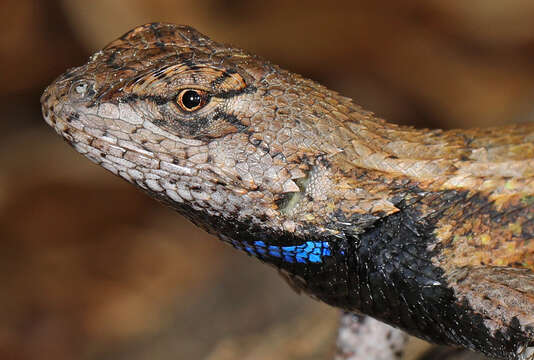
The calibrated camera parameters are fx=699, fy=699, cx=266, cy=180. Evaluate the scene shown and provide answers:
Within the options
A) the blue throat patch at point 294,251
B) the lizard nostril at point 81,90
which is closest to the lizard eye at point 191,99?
the lizard nostril at point 81,90

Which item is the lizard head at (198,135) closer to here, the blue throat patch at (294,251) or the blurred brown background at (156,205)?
the blue throat patch at (294,251)

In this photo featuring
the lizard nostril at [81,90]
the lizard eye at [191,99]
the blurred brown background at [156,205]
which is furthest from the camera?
the blurred brown background at [156,205]

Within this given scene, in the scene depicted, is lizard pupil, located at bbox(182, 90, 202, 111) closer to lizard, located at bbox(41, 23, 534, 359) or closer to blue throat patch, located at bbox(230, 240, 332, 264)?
lizard, located at bbox(41, 23, 534, 359)

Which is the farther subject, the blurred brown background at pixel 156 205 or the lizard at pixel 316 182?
the blurred brown background at pixel 156 205

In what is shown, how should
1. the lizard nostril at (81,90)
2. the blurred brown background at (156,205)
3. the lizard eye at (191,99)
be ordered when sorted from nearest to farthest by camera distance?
1. the lizard eye at (191,99)
2. the lizard nostril at (81,90)
3. the blurred brown background at (156,205)

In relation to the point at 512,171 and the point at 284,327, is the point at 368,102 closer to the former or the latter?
the point at 284,327

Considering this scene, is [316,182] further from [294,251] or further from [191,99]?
[191,99]

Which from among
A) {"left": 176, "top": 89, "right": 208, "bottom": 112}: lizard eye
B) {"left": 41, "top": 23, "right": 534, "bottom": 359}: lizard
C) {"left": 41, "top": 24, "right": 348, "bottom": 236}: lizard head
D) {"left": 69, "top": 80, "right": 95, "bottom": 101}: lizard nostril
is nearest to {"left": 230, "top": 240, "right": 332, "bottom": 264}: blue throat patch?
{"left": 41, "top": 23, "right": 534, "bottom": 359}: lizard

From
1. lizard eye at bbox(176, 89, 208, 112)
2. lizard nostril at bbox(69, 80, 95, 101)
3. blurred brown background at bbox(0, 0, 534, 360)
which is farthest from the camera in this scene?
blurred brown background at bbox(0, 0, 534, 360)

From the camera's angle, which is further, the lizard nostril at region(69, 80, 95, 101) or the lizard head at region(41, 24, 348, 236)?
the lizard nostril at region(69, 80, 95, 101)
